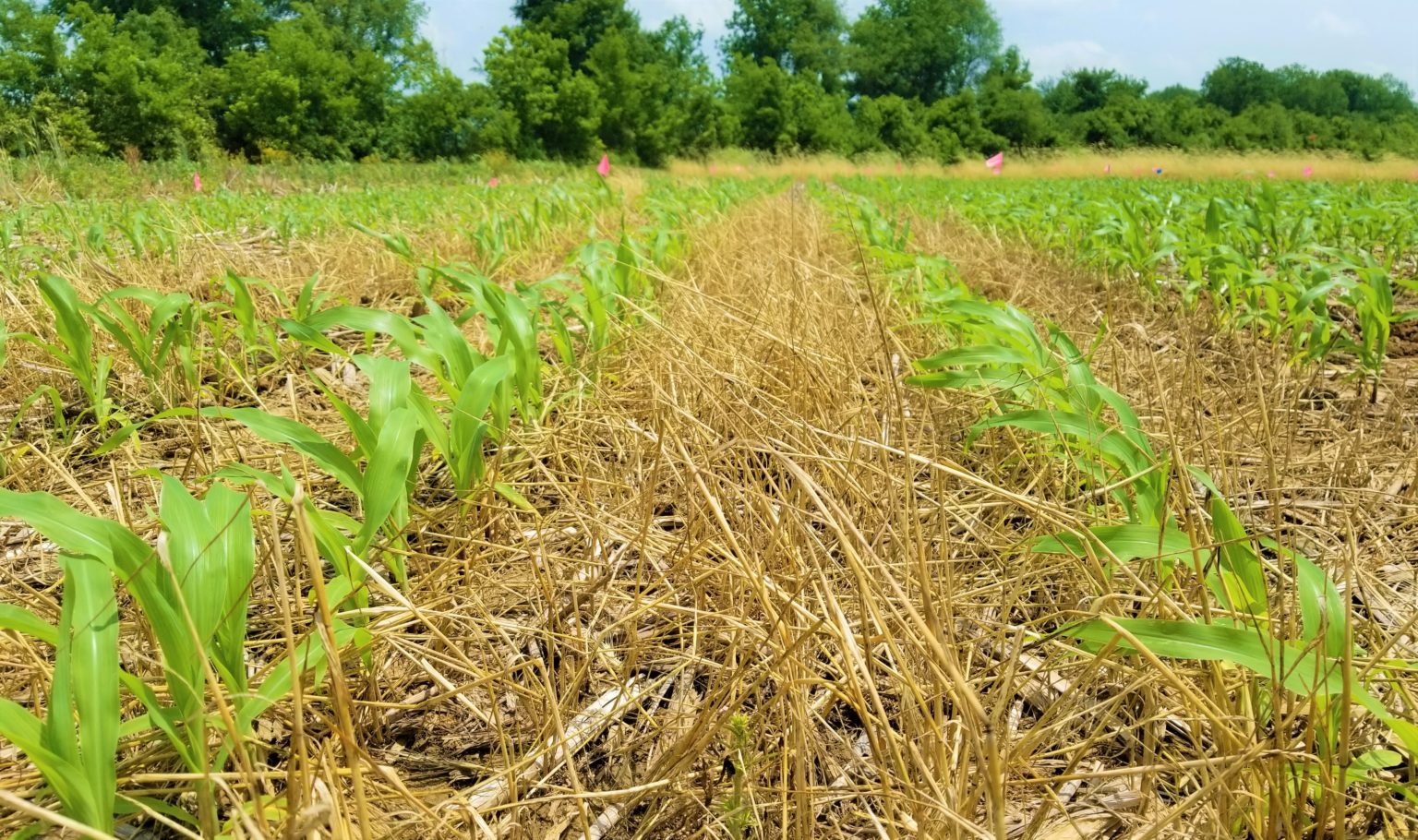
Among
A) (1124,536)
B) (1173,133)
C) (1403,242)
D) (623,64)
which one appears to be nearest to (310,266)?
(1124,536)

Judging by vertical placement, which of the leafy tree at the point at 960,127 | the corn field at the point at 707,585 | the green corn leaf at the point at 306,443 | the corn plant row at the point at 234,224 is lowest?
the corn field at the point at 707,585

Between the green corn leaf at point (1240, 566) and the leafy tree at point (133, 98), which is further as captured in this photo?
the leafy tree at point (133, 98)

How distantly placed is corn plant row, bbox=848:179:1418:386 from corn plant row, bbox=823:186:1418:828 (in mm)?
540

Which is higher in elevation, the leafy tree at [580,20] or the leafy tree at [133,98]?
the leafy tree at [580,20]

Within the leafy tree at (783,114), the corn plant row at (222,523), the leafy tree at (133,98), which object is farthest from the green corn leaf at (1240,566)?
the leafy tree at (783,114)

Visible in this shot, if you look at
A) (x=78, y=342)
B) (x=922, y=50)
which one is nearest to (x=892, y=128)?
(x=922, y=50)

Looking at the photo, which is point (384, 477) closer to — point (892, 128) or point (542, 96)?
point (542, 96)

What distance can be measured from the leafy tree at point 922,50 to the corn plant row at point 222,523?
130ft

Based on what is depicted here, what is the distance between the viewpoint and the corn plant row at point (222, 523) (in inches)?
22.5

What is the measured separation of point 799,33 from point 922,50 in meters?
6.14

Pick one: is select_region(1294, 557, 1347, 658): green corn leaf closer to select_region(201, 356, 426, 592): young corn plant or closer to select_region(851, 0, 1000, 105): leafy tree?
select_region(201, 356, 426, 592): young corn plant

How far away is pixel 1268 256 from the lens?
110 inches

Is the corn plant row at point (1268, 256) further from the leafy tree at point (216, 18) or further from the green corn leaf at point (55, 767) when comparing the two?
the leafy tree at point (216, 18)

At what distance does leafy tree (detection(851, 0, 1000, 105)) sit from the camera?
37.5m
